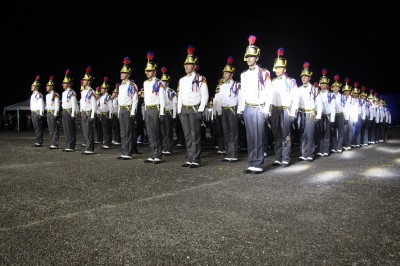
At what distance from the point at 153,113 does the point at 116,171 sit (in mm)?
2385

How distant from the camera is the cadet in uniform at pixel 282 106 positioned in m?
8.80

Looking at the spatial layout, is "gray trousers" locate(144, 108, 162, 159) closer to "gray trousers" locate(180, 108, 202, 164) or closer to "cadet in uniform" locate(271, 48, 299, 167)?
"gray trousers" locate(180, 108, 202, 164)

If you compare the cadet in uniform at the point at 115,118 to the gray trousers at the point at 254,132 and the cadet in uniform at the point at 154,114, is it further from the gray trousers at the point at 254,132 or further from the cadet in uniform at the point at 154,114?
the gray trousers at the point at 254,132

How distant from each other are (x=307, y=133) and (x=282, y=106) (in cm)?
166

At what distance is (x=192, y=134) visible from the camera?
8297 millimetres

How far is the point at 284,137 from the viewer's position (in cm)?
877

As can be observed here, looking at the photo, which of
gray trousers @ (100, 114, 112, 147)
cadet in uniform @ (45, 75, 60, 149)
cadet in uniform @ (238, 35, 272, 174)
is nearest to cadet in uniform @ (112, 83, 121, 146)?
gray trousers @ (100, 114, 112, 147)

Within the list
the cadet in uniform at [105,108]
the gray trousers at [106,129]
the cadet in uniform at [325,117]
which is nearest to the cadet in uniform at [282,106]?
the cadet in uniform at [325,117]

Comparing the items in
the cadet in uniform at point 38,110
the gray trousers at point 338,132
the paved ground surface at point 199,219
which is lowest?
the paved ground surface at point 199,219

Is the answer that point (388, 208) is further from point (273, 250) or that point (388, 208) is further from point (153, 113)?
point (153, 113)

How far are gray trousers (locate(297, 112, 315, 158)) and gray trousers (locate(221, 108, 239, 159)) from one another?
→ 7.02 ft

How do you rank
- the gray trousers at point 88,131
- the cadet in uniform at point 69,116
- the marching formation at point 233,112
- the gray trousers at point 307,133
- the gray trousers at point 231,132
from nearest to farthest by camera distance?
the marching formation at point 233,112 → the gray trousers at point 231,132 → the gray trousers at point 307,133 → the gray trousers at point 88,131 → the cadet in uniform at point 69,116

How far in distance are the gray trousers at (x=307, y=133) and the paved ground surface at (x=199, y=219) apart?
3105 millimetres

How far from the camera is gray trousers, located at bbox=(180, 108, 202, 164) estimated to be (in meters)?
8.13
